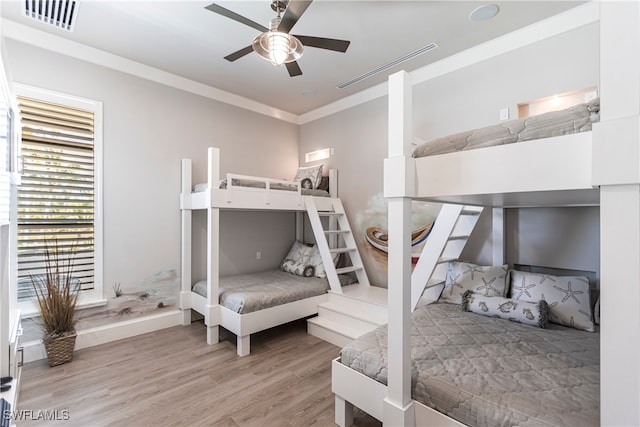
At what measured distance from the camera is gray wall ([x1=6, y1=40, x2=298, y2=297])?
2670mm

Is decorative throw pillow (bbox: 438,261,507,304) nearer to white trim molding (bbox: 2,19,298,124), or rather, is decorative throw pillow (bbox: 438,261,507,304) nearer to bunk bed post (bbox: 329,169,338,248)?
bunk bed post (bbox: 329,169,338,248)

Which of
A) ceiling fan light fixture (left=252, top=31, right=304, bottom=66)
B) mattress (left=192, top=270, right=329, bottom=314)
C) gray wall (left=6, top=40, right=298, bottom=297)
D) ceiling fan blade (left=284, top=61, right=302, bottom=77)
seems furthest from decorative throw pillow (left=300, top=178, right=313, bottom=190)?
ceiling fan light fixture (left=252, top=31, right=304, bottom=66)

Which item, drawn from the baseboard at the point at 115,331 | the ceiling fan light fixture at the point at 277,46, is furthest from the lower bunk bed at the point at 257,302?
the ceiling fan light fixture at the point at 277,46

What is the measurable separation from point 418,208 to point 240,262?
2.30 m

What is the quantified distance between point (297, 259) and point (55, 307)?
2364 millimetres

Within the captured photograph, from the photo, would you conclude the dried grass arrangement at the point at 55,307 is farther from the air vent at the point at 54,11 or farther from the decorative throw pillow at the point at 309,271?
the decorative throw pillow at the point at 309,271

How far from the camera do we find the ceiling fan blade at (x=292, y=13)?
65.4 inches

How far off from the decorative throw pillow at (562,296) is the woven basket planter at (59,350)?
139 inches

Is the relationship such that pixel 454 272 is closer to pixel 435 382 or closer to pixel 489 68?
pixel 435 382

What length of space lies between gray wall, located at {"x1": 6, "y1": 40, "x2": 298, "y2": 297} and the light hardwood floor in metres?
0.76

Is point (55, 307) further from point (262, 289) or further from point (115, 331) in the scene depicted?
point (262, 289)

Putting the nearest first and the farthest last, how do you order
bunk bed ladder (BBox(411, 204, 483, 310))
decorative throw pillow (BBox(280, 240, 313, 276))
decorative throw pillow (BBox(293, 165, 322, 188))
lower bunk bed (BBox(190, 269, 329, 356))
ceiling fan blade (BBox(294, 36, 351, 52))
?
ceiling fan blade (BBox(294, 36, 351, 52)), bunk bed ladder (BBox(411, 204, 483, 310)), lower bunk bed (BBox(190, 269, 329, 356)), decorative throw pillow (BBox(280, 240, 313, 276)), decorative throw pillow (BBox(293, 165, 322, 188))

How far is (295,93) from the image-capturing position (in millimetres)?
3666

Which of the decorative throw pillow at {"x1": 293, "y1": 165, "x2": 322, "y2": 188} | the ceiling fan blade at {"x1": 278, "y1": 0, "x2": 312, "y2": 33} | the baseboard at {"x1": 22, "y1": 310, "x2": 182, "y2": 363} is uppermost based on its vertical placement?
the ceiling fan blade at {"x1": 278, "y1": 0, "x2": 312, "y2": 33}
